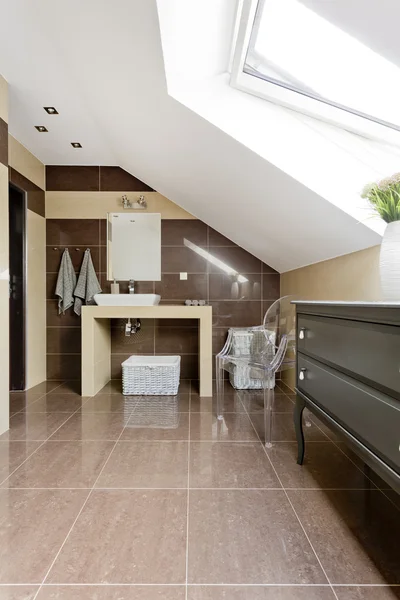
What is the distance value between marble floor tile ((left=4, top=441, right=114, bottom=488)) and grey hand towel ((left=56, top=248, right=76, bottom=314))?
1984 mm

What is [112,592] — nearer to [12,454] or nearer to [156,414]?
[12,454]

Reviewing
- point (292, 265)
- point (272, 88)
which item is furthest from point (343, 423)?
point (292, 265)

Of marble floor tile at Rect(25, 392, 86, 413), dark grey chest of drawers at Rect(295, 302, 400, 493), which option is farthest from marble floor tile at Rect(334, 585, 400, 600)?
marble floor tile at Rect(25, 392, 86, 413)

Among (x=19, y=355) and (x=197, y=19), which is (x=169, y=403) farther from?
(x=197, y=19)

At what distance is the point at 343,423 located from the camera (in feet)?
4.48

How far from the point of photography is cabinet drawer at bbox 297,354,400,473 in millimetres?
1031

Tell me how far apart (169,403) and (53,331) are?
1729mm

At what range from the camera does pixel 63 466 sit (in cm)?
189

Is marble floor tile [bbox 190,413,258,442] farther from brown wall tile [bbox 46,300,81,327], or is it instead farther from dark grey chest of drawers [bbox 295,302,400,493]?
brown wall tile [bbox 46,300,81,327]

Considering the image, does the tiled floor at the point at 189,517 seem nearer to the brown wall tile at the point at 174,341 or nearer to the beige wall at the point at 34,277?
the beige wall at the point at 34,277

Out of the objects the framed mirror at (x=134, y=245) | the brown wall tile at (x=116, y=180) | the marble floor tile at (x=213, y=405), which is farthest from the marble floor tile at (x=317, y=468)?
the brown wall tile at (x=116, y=180)

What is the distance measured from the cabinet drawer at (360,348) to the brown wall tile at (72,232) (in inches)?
119

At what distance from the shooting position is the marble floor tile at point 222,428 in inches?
90.5

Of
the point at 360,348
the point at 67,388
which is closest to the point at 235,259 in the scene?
the point at 67,388
